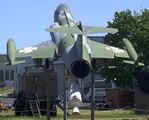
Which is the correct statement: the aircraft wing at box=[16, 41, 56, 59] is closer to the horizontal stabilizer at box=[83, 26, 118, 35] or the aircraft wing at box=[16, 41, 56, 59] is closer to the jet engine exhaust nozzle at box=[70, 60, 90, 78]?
the jet engine exhaust nozzle at box=[70, 60, 90, 78]

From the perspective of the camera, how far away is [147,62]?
53719mm

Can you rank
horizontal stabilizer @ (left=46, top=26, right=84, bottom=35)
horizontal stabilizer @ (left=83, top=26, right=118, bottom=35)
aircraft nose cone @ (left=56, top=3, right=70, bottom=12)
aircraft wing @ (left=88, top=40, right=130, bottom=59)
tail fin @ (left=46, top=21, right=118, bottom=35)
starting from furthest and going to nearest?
aircraft nose cone @ (left=56, top=3, right=70, bottom=12) → aircraft wing @ (left=88, top=40, right=130, bottom=59) → horizontal stabilizer @ (left=83, top=26, right=118, bottom=35) → tail fin @ (left=46, top=21, right=118, bottom=35) → horizontal stabilizer @ (left=46, top=26, right=84, bottom=35)

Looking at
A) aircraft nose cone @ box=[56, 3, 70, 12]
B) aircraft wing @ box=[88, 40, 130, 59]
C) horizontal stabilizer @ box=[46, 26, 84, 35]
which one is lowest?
aircraft wing @ box=[88, 40, 130, 59]

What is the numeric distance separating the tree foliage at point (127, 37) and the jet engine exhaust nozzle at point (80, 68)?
29782 millimetres

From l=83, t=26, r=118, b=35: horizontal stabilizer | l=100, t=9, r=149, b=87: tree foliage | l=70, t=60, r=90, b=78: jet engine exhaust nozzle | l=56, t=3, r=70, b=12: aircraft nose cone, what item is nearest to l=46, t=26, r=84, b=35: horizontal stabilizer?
l=83, t=26, r=118, b=35: horizontal stabilizer

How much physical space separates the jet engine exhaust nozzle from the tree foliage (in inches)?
1173

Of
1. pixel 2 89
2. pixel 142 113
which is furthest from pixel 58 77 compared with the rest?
pixel 2 89

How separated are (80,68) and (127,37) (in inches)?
1295

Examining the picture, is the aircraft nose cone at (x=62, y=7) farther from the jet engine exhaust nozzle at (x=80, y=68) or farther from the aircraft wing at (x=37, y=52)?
the jet engine exhaust nozzle at (x=80, y=68)

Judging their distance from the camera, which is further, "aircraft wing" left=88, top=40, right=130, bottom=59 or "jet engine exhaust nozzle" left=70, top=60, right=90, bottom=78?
"aircraft wing" left=88, top=40, right=130, bottom=59

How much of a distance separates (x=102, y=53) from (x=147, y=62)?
2977 cm

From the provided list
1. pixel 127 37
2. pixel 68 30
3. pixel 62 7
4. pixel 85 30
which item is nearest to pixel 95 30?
pixel 85 30

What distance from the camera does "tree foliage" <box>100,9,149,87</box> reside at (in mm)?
55062

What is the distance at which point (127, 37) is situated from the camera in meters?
56.7
